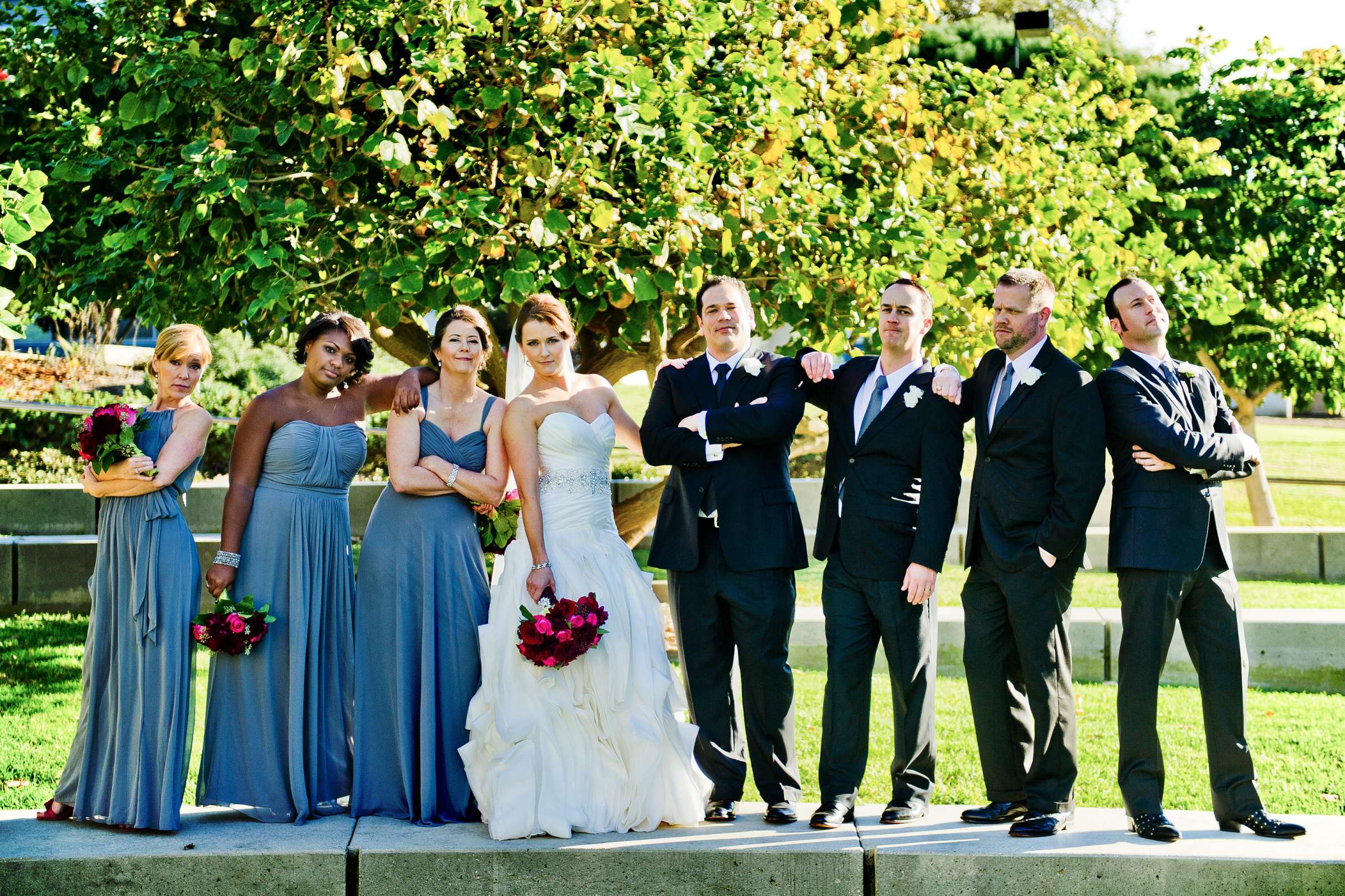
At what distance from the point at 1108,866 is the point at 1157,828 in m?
0.30

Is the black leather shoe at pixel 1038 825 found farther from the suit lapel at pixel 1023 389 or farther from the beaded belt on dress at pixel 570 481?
the beaded belt on dress at pixel 570 481

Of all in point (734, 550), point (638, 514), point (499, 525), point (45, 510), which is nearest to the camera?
point (734, 550)

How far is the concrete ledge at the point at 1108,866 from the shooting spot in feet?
14.6

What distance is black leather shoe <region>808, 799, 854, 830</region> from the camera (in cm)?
483

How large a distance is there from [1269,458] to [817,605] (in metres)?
23.0

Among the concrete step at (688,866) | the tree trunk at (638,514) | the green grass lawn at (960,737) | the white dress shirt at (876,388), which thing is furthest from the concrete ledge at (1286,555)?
the white dress shirt at (876,388)

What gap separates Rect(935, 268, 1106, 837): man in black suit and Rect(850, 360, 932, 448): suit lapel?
13 cm

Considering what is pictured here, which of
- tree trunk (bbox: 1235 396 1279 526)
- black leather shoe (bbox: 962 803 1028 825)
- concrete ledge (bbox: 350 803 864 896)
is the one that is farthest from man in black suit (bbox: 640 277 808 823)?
tree trunk (bbox: 1235 396 1279 526)

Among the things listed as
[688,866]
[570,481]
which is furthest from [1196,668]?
[570,481]

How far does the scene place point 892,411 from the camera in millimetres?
4832

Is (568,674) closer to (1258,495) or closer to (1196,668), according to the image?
(1196,668)

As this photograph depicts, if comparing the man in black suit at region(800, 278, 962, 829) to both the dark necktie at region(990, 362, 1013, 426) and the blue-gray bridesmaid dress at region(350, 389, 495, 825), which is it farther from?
the blue-gray bridesmaid dress at region(350, 389, 495, 825)

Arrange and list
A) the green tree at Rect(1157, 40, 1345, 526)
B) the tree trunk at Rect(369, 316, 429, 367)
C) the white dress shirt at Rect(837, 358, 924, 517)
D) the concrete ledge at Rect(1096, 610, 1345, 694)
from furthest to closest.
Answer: the green tree at Rect(1157, 40, 1345, 526), the tree trunk at Rect(369, 316, 429, 367), the concrete ledge at Rect(1096, 610, 1345, 694), the white dress shirt at Rect(837, 358, 924, 517)

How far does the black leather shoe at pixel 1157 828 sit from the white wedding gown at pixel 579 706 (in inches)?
64.5
